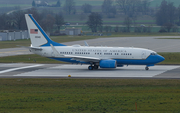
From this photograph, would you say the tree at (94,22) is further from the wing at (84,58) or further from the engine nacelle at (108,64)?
the engine nacelle at (108,64)

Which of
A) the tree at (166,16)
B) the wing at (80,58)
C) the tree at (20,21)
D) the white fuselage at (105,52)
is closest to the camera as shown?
A: the wing at (80,58)

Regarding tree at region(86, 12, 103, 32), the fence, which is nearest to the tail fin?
the fence

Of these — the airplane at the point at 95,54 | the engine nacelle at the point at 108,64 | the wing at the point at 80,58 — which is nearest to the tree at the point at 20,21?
the airplane at the point at 95,54

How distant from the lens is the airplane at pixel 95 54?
133 feet

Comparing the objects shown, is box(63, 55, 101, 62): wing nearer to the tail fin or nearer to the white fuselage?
the white fuselage

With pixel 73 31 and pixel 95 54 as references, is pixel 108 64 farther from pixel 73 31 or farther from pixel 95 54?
pixel 73 31
